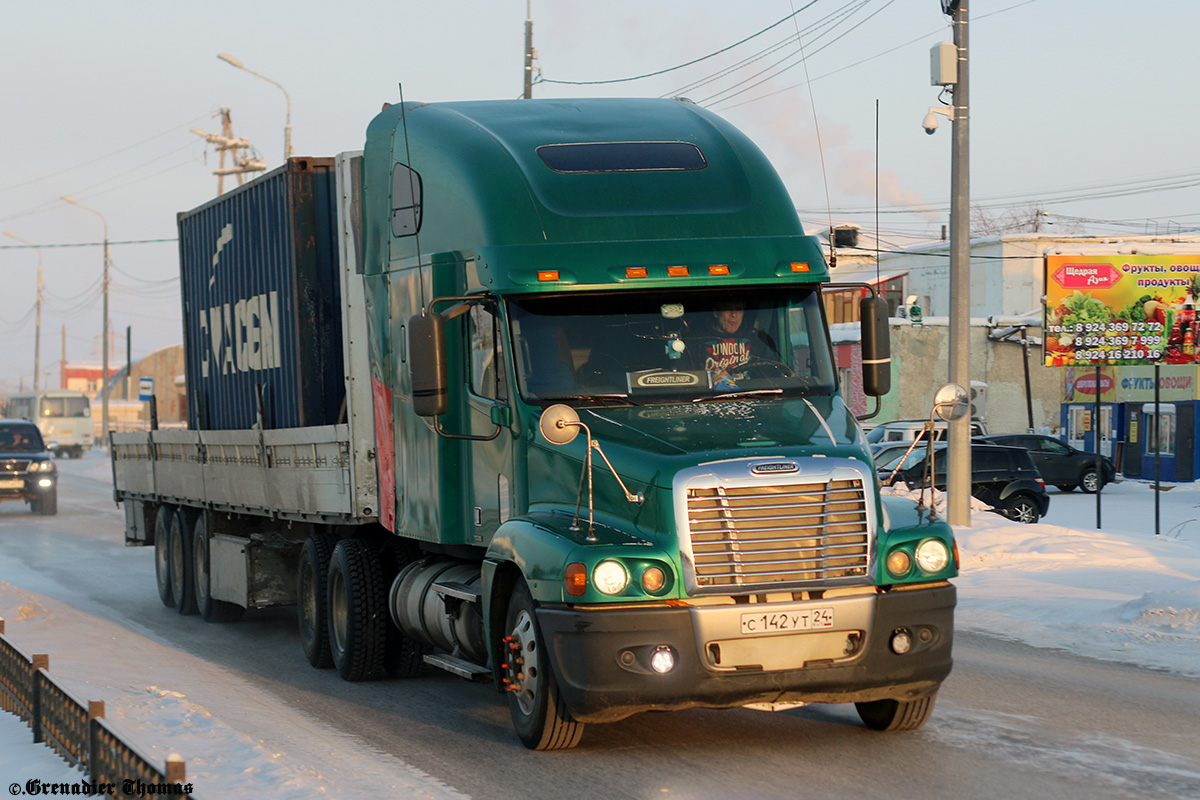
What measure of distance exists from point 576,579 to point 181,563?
933 centimetres

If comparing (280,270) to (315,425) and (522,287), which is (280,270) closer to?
(315,425)

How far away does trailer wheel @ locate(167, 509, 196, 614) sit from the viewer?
15227 millimetres

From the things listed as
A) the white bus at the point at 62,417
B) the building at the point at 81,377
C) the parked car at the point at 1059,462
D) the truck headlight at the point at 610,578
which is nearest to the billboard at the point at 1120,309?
the parked car at the point at 1059,462

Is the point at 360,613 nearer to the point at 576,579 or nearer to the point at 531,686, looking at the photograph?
the point at 531,686

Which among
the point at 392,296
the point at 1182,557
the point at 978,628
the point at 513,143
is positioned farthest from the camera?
the point at 1182,557

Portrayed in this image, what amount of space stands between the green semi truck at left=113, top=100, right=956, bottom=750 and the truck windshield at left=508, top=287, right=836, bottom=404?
0.01m

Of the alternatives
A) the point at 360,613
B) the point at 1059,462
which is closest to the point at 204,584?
the point at 360,613

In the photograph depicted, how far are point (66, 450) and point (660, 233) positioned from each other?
7097 centimetres

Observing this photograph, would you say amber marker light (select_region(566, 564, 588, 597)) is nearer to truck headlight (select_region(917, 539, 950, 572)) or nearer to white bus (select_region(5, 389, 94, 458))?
truck headlight (select_region(917, 539, 950, 572))

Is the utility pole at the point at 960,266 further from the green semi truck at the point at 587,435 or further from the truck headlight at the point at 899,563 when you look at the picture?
the truck headlight at the point at 899,563

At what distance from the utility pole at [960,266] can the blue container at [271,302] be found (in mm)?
10084

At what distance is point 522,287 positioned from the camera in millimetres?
8312

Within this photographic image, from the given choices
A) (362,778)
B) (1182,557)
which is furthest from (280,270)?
(1182,557)

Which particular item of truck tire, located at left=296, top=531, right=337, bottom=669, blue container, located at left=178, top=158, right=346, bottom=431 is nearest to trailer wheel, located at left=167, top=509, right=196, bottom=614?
blue container, located at left=178, top=158, right=346, bottom=431
